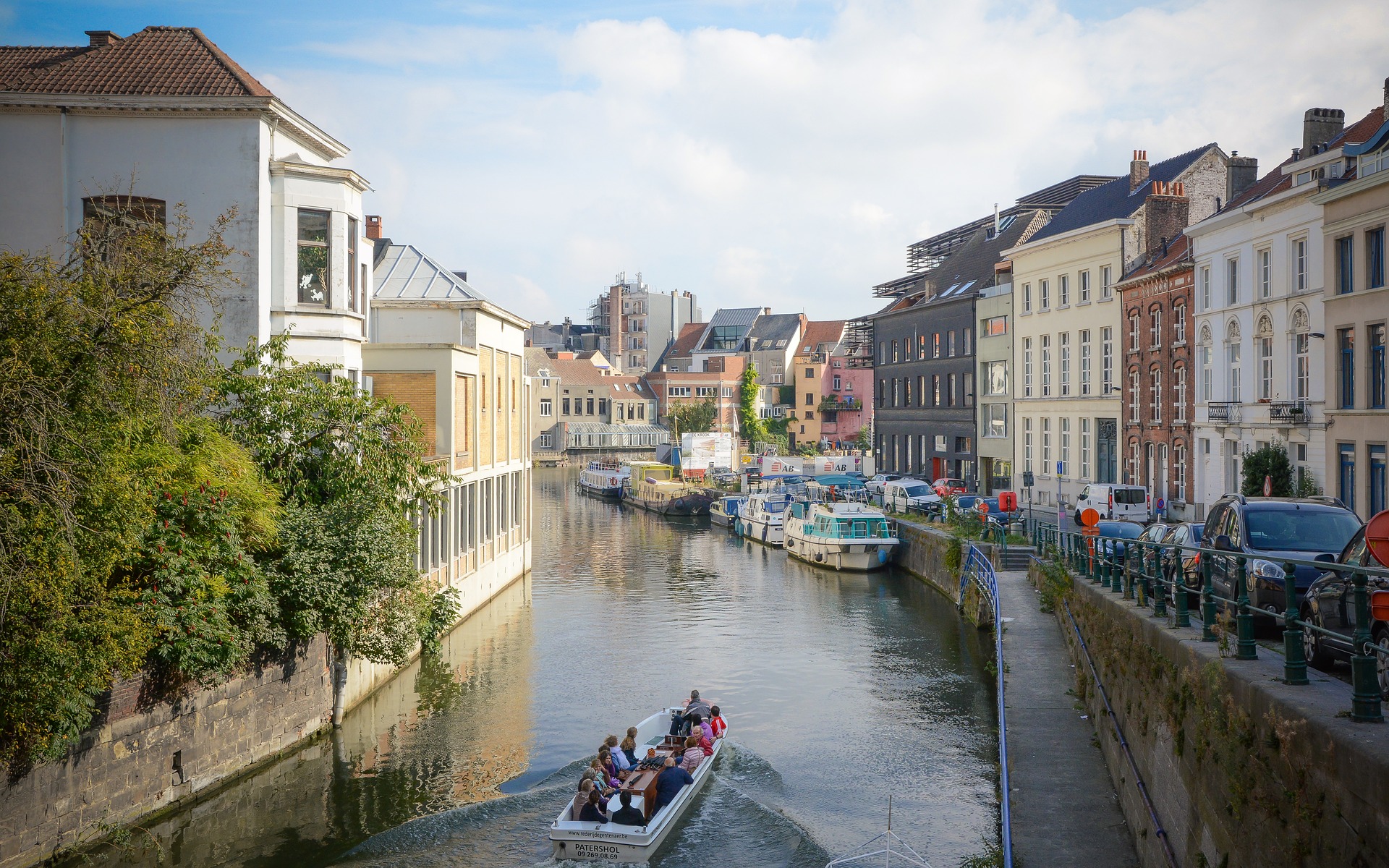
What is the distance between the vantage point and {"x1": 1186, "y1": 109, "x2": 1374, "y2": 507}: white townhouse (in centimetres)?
3406

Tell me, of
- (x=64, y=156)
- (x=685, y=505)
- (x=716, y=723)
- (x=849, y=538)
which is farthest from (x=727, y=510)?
(x=64, y=156)

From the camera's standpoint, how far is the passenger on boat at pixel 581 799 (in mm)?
16266

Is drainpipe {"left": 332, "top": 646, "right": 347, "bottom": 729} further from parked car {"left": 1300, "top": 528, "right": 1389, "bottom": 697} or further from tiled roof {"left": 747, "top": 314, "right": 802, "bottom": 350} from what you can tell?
tiled roof {"left": 747, "top": 314, "right": 802, "bottom": 350}

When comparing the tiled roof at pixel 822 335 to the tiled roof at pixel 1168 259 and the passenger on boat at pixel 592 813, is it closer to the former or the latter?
the tiled roof at pixel 1168 259

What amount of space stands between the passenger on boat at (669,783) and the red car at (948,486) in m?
37.7

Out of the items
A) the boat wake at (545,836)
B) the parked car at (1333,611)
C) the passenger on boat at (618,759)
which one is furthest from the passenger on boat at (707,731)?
the parked car at (1333,611)

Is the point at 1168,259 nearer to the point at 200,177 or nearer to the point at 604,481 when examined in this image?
the point at 200,177

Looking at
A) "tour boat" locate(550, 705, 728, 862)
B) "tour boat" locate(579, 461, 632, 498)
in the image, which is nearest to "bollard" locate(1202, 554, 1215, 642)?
"tour boat" locate(550, 705, 728, 862)

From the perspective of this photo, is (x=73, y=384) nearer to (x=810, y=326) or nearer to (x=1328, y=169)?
(x=1328, y=169)

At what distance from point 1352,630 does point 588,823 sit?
9941mm

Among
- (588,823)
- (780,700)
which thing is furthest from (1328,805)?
(780,700)

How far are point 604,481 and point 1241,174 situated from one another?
53194mm

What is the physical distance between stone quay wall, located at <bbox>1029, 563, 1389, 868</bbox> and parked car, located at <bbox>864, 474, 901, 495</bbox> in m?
44.6

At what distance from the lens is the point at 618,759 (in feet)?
60.7
